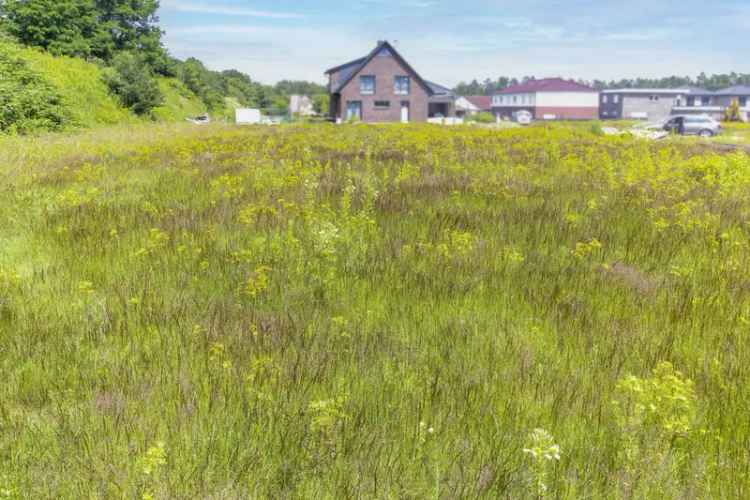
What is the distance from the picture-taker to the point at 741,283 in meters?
5.08

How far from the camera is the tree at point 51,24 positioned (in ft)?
122

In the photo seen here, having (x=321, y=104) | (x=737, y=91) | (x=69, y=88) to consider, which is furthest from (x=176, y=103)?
(x=737, y=91)

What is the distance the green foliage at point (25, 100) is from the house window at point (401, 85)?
44211mm

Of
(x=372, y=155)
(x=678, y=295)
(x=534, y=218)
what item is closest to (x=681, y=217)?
(x=534, y=218)

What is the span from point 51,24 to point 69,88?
474 inches

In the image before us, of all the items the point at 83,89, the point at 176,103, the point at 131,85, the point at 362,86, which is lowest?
the point at 83,89

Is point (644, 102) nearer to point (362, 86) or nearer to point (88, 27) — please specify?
point (362, 86)

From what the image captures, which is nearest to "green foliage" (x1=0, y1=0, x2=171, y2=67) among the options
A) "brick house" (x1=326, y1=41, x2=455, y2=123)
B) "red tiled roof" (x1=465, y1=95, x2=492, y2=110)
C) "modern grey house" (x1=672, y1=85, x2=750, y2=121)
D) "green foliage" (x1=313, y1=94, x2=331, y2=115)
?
"brick house" (x1=326, y1=41, x2=455, y2=123)

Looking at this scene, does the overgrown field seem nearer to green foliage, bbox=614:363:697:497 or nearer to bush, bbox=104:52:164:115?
green foliage, bbox=614:363:697:497

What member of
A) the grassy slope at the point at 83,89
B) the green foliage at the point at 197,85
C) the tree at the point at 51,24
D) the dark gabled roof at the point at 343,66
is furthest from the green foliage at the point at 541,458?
the dark gabled roof at the point at 343,66

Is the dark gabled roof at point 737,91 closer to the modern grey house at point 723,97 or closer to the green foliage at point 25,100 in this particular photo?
the modern grey house at point 723,97

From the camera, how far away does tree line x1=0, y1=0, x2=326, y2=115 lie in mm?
37281

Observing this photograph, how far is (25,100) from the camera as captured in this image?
20797 millimetres

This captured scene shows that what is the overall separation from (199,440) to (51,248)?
170 inches
